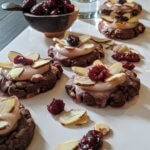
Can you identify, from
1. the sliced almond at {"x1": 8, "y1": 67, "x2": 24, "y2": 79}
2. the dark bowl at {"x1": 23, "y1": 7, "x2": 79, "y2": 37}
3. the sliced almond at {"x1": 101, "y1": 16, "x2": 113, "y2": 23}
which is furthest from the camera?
the sliced almond at {"x1": 101, "y1": 16, "x2": 113, "y2": 23}

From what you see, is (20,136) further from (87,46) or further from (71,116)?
(87,46)

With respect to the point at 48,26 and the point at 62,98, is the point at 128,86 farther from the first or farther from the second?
the point at 48,26

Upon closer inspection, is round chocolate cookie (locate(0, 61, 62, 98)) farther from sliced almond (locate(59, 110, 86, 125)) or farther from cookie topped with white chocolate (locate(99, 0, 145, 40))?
cookie topped with white chocolate (locate(99, 0, 145, 40))

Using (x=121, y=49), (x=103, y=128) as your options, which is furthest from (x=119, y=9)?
(x=103, y=128)

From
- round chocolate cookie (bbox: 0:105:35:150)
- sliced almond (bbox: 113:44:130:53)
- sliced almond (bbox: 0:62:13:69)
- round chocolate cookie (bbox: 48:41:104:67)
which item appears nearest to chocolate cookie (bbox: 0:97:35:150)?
round chocolate cookie (bbox: 0:105:35:150)

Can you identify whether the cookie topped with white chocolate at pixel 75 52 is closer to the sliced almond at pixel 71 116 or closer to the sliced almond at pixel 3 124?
the sliced almond at pixel 71 116

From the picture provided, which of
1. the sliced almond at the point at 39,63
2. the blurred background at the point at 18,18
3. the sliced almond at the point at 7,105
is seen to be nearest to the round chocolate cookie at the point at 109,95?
the sliced almond at the point at 39,63

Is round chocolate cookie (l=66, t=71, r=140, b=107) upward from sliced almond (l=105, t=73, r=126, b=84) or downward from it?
downward
